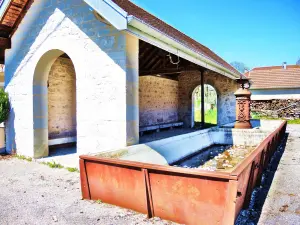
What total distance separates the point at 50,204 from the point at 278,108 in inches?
794

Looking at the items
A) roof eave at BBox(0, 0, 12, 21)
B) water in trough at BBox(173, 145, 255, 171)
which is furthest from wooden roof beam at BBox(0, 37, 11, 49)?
water in trough at BBox(173, 145, 255, 171)

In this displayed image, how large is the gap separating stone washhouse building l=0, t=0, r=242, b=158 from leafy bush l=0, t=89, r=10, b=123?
15 centimetres

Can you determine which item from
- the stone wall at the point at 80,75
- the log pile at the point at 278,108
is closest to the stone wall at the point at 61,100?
the stone wall at the point at 80,75

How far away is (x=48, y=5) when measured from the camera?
18.6 feet

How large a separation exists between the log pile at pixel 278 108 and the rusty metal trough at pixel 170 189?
18.6 m

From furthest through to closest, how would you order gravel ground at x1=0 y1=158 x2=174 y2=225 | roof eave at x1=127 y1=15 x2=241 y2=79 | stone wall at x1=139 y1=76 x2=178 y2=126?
1. stone wall at x1=139 y1=76 x2=178 y2=126
2. roof eave at x1=127 y1=15 x2=241 y2=79
3. gravel ground at x1=0 y1=158 x2=174 y2=225

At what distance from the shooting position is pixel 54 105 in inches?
A: 265

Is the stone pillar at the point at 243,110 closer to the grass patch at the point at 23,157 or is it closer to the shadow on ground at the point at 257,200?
the shadow on ground at the point at 257,200

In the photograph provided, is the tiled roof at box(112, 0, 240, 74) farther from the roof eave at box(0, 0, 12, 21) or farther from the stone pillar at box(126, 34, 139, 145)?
the roof eave at box(0, 0, 12, 21)

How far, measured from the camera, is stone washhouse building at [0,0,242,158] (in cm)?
446

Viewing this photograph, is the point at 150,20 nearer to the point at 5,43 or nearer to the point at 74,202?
the point at 5,43

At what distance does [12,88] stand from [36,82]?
3.50ft

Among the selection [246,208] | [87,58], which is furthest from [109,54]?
[246,208]

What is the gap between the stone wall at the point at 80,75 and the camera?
4492 mm
